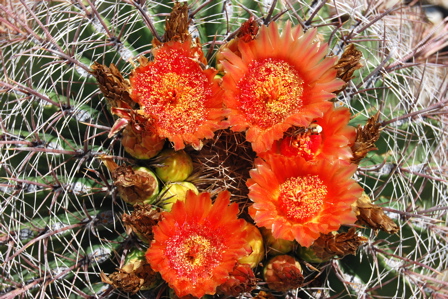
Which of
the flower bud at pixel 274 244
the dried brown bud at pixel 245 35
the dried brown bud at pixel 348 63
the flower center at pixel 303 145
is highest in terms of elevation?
the dried brown bud at pixel 245 35

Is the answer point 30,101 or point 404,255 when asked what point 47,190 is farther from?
point 404,255

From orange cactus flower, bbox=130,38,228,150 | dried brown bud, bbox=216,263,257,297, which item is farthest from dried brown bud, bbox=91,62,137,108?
dried brown bud, bbox=216,263,257,297

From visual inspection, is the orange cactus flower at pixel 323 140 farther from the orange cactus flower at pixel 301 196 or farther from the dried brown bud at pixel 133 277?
the dried brown bud at pixel 133 277

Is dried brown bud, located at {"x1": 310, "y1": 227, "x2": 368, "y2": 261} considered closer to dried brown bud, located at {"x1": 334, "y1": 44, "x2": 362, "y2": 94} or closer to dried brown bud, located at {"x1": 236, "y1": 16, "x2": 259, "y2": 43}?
dried brown bud, located at {"x1": 334, "y1": 44, "x2": 362, "y2": 94}

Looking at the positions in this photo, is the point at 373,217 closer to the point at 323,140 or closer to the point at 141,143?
the point at 323,140

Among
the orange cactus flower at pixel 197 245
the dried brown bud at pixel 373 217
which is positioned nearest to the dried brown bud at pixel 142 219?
the orange cactus flower at pixel 197 245

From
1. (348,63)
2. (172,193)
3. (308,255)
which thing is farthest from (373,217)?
(172,193)
